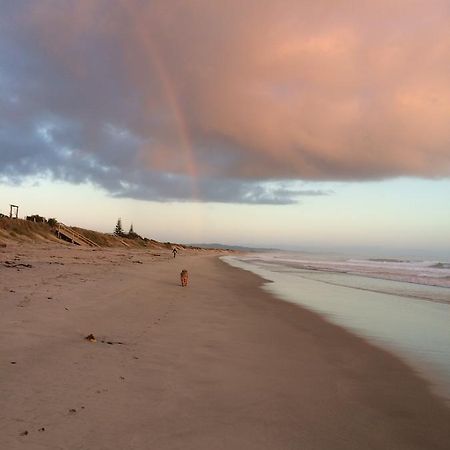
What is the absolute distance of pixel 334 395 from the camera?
19.4ft

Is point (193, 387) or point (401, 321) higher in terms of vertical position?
point (401, 321)

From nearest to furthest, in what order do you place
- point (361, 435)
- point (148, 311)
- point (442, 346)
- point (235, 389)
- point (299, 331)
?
point (361, 435), point (235, 389), point (442, 346), point (299, 331), point (148, 311)

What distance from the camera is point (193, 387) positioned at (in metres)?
5.75

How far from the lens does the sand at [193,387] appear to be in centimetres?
431

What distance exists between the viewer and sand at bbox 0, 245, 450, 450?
14.1ft

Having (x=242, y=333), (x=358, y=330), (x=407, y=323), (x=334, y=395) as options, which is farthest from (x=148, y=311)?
(x=407, y=323)

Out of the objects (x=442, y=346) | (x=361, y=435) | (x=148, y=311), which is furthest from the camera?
(x=148, y=311)

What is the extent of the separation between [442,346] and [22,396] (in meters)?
8.48

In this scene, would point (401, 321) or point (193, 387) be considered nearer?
point (193, 387)

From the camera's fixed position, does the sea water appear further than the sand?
Yes

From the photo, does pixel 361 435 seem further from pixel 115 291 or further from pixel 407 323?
pixel 115 291

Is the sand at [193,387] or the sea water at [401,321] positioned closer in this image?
the sand at [193,387]

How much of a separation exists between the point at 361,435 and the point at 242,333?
5.33m

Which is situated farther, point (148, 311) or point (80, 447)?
point (148, 311)
